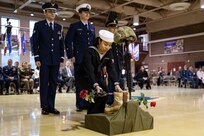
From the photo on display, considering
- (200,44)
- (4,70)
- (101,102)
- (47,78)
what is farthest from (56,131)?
(200,44)

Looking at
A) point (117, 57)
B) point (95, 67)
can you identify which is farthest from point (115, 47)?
point (95, 67)

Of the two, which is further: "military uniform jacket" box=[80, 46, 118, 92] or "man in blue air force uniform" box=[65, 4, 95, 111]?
"man in blue air force uniform" box=[65, 4, 95, 111]

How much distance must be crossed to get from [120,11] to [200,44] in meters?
5.86

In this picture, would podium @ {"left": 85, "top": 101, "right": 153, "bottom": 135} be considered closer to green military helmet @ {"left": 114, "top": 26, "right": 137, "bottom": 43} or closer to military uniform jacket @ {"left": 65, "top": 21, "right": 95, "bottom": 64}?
green military helmet @ {"left": 114, "top": 26, "right": 137, "bottom": 43}

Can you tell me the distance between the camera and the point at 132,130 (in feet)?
7.23

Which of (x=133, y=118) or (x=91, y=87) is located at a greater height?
(x=91, y=87)

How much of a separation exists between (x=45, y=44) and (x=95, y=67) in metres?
0.99

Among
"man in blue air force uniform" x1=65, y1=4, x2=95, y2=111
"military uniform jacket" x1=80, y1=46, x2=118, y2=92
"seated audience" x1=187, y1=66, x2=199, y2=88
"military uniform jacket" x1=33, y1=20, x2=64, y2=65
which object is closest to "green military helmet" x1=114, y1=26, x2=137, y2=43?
"military uniform jacket" x1=80, y1=46, x2=118, y2=92

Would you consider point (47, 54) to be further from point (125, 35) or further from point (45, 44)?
point (125, 35)

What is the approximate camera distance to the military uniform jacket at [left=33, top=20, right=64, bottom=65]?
3.38m

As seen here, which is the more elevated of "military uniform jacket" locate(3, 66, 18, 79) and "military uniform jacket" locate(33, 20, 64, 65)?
"military uniform jacket" locate(33, 20, 64, 65)

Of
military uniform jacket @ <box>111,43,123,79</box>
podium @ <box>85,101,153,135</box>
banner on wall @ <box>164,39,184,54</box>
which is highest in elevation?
banner on wall @ <box>164,39,184,54</box>

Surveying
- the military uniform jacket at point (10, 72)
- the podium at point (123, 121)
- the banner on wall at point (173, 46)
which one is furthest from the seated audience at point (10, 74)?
the banner on wall at point (173, 46)

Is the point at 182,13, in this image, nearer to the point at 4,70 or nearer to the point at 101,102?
the point at 4,70
